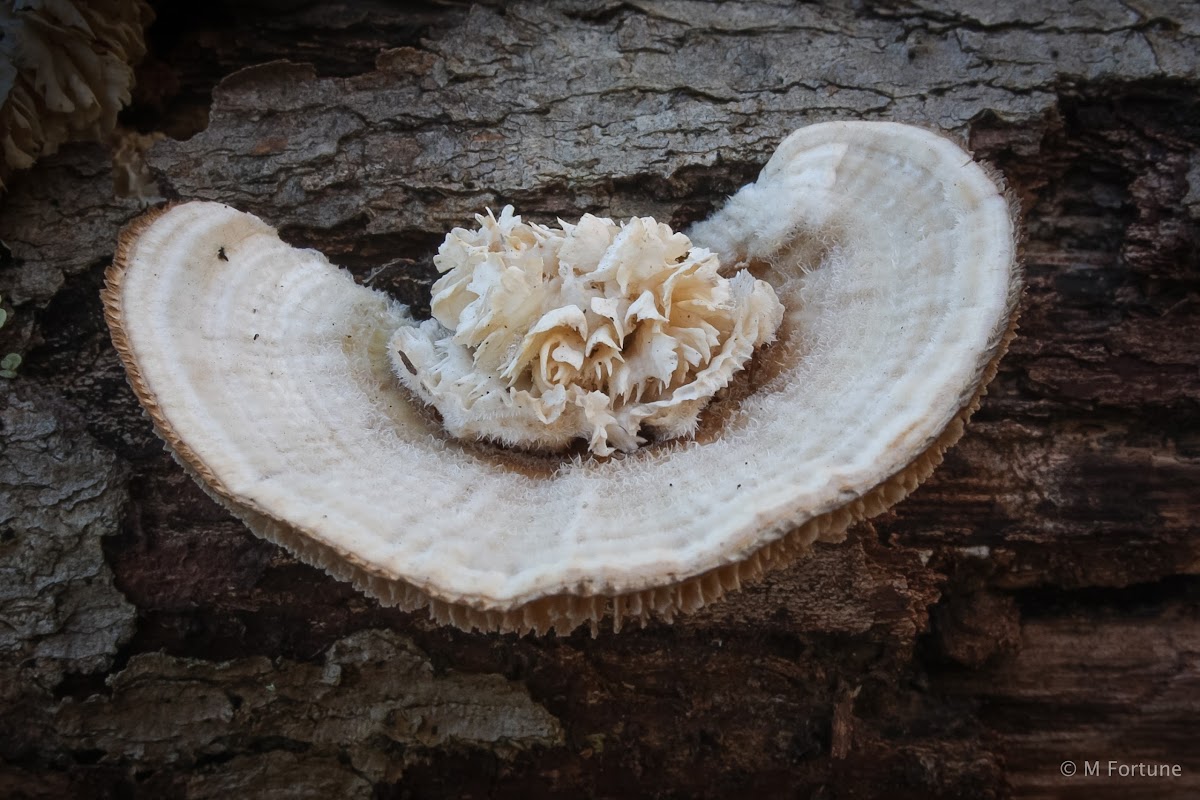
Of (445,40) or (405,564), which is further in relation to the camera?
(445,40)

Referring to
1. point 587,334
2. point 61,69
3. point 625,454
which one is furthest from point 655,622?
point 61,69

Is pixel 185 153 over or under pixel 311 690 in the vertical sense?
over

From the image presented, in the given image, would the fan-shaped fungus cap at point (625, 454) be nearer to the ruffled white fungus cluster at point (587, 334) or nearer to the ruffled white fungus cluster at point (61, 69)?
the ruffled white fungus cluster at point (587, 334)

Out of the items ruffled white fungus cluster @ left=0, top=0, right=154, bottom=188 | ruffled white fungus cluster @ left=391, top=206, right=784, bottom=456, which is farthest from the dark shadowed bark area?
ruffled white fungus cluster @ left=391, top=206, right=784, bottom=456

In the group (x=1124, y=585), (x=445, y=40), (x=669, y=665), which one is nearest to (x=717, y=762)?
(x=669, y=665)

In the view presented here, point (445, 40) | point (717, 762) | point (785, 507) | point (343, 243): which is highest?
point (445, 40)

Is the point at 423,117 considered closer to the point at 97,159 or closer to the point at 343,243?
the point at 343,243
